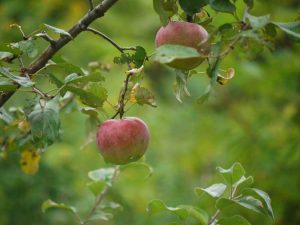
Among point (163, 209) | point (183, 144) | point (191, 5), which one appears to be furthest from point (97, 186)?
point (183, 144)

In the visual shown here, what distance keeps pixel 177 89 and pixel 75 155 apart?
1.59 metres

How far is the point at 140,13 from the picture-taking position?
351 cm

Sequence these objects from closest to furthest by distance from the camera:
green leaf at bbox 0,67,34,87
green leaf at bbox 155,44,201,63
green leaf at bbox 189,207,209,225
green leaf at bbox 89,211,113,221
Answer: green leaf at bbox 155,44,201,63 < green leaf at bbox 0,67,34,87 < green leaf at bbox 189,207,209,225 < green leaf at bbox 89,211,113,221

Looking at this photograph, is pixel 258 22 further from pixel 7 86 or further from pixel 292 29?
pixel 7 86

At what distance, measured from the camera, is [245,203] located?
2.42 feet

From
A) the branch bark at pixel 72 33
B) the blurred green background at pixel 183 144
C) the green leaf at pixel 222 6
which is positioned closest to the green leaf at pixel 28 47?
the branch bark at pixel 72 33

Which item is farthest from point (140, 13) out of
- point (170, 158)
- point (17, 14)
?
point (170, 158)

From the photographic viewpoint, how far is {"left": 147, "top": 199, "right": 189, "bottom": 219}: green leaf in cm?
78

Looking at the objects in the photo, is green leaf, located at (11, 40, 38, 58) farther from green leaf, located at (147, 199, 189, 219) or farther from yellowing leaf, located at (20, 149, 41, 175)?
yellowing leaf, located at (20, 149, 41, 175)

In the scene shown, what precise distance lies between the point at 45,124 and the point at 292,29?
33 cm

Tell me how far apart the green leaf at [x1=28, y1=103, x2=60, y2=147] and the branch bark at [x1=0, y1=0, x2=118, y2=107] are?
0.06 m

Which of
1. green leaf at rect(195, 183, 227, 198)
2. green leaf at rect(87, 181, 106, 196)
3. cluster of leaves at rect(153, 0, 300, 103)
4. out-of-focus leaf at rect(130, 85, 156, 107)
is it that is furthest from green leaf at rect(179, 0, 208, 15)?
green leaf at rect(87, 181, 106, 196)

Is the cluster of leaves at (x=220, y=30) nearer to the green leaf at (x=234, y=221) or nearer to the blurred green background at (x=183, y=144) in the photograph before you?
the green leaf at (x=234, y=221)

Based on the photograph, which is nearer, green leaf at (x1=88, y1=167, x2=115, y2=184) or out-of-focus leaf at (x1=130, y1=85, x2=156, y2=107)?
out-of-focus leaf at (x1=130, y1=85, x2=156, y2=107)
